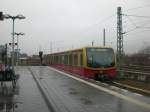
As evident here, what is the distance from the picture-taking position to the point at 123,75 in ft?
109

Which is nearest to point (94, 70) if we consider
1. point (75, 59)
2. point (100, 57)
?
point (100, 57)

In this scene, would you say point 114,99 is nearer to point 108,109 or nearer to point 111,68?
point 108,109

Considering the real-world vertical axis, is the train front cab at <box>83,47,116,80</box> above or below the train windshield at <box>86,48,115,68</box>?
below

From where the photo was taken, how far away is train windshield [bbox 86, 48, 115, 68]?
1096 inches

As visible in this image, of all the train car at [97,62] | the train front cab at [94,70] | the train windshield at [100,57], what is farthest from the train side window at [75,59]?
the train front cab at [94,70]

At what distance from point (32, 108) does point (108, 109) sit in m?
2.45

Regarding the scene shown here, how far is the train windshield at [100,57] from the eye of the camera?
27.8 m

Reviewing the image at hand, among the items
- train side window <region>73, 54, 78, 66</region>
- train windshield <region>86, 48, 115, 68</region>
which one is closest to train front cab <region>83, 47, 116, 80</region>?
train windshield <region>86, 48, 115, 68</region>

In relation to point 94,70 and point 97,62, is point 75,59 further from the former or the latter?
point 94,70

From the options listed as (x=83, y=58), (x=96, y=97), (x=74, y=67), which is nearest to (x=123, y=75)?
(x=74, y=67)

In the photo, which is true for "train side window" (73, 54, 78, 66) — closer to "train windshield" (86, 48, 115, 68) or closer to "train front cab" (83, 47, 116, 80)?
"train windshield" (86, 48, 115, 68)

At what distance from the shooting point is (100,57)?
28.2m

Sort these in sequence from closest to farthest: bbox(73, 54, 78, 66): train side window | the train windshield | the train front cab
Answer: the train front cab
the train windshield
bbox(73, 54, 78, 66): train side window

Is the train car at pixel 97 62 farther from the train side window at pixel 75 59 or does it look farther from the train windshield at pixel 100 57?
the train side window at pixel 75 59
